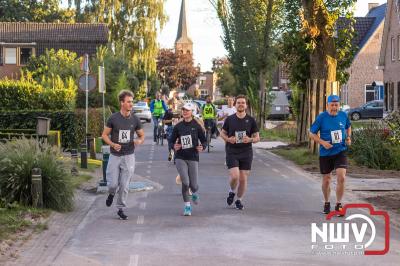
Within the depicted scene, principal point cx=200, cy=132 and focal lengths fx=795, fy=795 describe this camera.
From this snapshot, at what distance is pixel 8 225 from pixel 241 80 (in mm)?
43837

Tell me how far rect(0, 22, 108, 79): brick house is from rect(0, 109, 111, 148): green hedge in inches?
1379

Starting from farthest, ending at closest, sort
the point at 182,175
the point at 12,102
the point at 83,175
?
the point at 12,102
the point at 83,175
the point at 182,175

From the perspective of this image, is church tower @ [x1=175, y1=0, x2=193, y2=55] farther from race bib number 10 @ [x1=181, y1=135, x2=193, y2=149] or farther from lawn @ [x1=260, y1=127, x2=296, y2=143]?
race bib number 10 @ [x1=181, y1=135, x2=193, y2=149]

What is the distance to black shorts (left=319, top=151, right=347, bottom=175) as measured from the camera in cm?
1209

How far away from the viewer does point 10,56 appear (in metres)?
61.8

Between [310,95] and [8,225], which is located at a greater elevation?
[310,95]

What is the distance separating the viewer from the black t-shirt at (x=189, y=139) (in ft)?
40.4

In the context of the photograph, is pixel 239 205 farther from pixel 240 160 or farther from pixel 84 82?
pixel 84 82

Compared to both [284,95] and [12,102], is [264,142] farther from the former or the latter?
[284,95]

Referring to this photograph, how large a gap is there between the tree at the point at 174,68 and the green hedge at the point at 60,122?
303ft

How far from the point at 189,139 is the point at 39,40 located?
52584 mm

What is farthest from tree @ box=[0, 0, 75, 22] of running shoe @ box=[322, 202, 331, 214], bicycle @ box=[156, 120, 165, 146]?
running shoe @ box=[322, 202, 331, 214]

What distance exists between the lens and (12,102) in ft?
98.3

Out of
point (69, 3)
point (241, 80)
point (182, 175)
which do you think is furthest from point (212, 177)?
point (69, 3)
